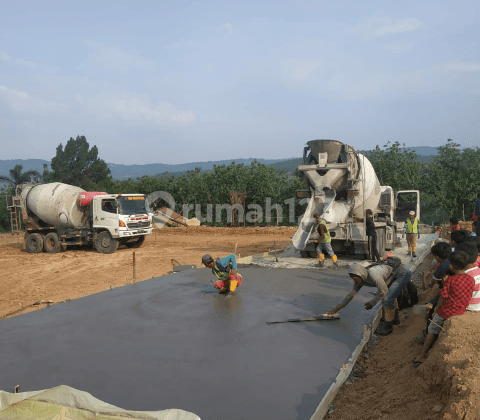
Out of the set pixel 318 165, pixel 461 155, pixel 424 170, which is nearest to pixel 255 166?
pixel 424 170


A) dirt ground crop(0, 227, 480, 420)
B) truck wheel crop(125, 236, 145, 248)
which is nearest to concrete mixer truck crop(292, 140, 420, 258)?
dirt ground crop(0, 227, 480, 420)

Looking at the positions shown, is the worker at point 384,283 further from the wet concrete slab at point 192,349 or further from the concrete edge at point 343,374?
the wet concrete slab at point 192,349

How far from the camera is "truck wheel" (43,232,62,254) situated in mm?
18188

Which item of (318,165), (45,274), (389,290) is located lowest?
(45,274)

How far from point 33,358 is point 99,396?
5.21 feet

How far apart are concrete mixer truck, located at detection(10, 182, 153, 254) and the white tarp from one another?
14261mm

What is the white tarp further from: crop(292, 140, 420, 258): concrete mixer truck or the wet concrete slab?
crop(292, 140, 420, 258): concrete mixer truck

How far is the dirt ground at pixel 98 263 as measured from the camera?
10.8m

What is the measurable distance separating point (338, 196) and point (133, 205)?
30.5 feet

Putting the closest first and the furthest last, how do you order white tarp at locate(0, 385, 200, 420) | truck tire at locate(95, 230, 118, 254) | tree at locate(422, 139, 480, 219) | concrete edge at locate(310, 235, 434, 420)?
white tarp at locate(0, 385, 200, 420) < concrete edge at locate(310, 235, 434, 420) < truck tire at locate(95, 230, 118, 254) < tree at locate(422, 139, 480, 219)

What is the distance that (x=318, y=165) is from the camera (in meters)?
11.7

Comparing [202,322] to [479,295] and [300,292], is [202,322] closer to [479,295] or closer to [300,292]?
[300,292]

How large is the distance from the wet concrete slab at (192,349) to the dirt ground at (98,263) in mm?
Answer: 2064

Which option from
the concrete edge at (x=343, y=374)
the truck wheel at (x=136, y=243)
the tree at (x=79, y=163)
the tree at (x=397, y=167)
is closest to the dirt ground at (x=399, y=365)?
the concrete edge at (x=343, y=374)
